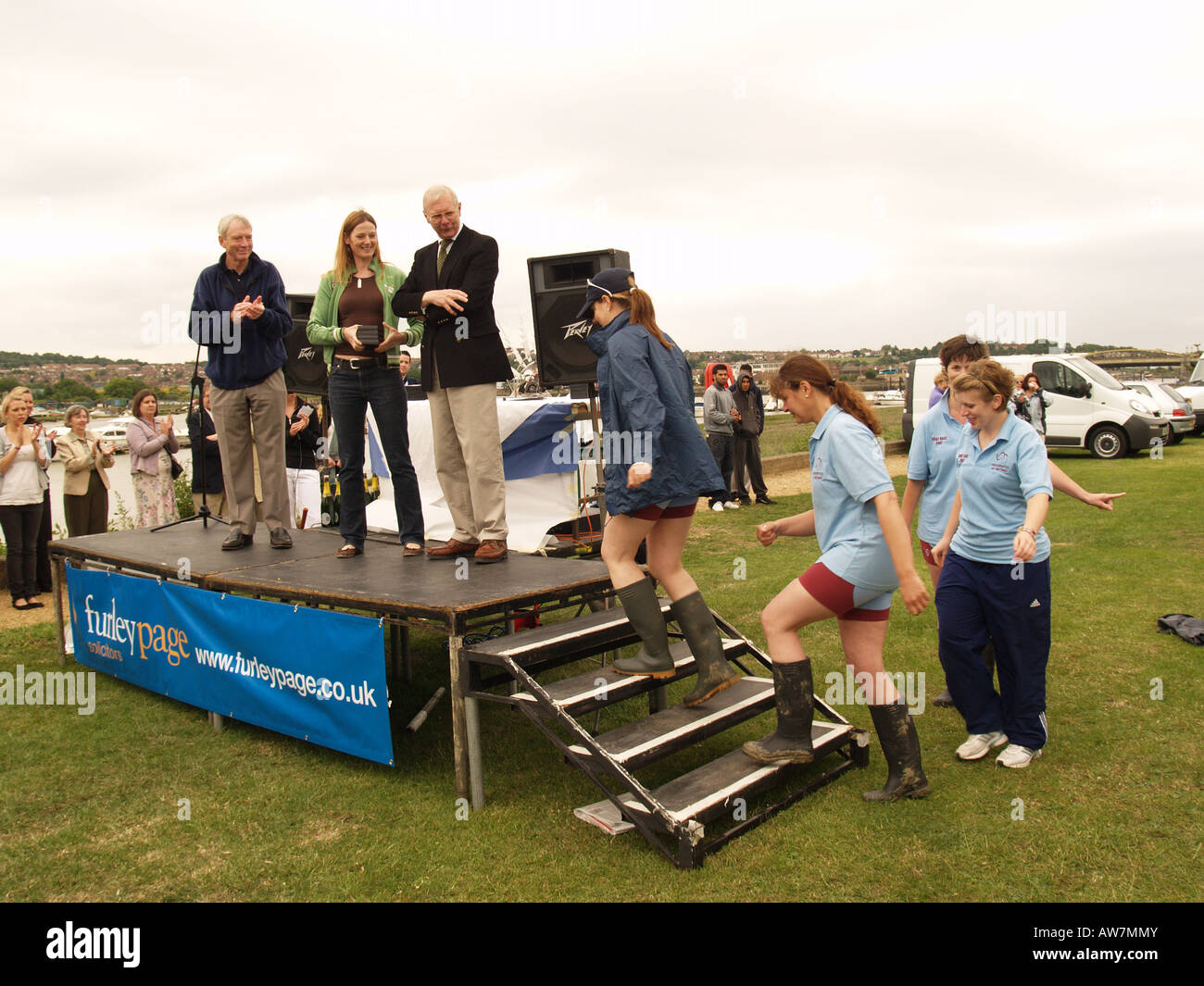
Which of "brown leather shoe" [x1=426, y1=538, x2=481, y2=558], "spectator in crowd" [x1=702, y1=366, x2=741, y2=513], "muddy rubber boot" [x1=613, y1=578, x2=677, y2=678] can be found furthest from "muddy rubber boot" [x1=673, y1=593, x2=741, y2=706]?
"spectator in crowd" [x1=702, y1=366, x2=741, y2=513]

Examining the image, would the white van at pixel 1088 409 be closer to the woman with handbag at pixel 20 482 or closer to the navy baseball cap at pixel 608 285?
the woman with handbag at pixel 20 482

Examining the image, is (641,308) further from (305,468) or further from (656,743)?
(305,468)

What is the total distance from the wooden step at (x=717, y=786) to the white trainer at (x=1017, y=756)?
75cm

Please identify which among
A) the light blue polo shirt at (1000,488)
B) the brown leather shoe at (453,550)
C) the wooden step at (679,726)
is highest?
the light blue polo shirt at (1000,488)

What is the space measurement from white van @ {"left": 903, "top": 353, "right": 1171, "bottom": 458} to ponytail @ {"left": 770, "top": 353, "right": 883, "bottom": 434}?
53.3 ft

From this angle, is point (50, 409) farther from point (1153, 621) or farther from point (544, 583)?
point (1153, 621)

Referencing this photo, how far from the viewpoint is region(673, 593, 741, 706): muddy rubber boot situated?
166 inches

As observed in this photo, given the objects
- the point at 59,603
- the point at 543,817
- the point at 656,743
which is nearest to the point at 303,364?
the point at 59,603

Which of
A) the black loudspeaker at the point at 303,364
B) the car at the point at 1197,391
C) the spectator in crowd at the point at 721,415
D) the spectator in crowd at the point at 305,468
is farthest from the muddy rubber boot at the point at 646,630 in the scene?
the car at the point at 1197,391

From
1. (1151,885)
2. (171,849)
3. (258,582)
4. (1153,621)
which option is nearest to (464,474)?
(258,582)

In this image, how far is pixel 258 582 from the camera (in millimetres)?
5102

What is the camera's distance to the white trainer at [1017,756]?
13.6ft

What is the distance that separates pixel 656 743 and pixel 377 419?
2.78m

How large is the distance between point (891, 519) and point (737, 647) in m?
1.64
